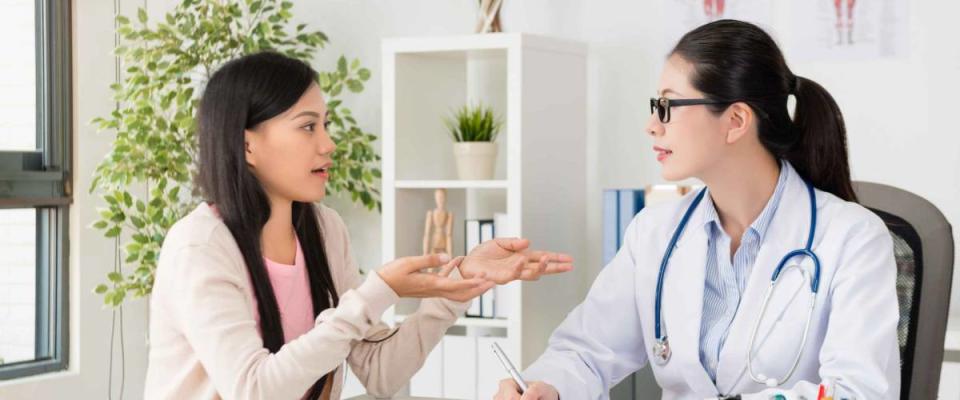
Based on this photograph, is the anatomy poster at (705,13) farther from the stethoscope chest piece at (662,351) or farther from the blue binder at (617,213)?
the stethoscope chest piece at (662,351)

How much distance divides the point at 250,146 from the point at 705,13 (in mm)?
1689

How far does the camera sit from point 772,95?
75.0 inches

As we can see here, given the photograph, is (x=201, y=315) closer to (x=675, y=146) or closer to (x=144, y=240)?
(x=675, y=146)

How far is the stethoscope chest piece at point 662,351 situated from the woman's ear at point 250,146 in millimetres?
763

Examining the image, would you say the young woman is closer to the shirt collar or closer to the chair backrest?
the shirt collar

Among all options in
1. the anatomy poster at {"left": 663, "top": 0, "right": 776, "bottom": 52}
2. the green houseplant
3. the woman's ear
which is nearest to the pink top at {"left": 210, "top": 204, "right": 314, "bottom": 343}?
the woman's ear

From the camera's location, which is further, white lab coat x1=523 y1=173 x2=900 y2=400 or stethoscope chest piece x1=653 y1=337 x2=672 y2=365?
stethoscope chest piece x1=653 y1=337 x2=672 y2=365

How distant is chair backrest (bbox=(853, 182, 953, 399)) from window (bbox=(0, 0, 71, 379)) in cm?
256

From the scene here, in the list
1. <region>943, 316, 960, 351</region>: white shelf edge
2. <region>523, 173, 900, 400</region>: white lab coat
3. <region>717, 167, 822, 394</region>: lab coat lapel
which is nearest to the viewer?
<region>523, 173, 900, 400</region>: white lab coat

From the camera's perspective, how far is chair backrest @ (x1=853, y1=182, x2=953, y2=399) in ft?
6.08

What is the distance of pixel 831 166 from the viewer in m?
1.93

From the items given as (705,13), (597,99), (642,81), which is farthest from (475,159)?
(705,13)

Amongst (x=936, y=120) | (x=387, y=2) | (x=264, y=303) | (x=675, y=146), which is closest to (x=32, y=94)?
(x=387, y=2)

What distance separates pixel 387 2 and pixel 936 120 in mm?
1735
